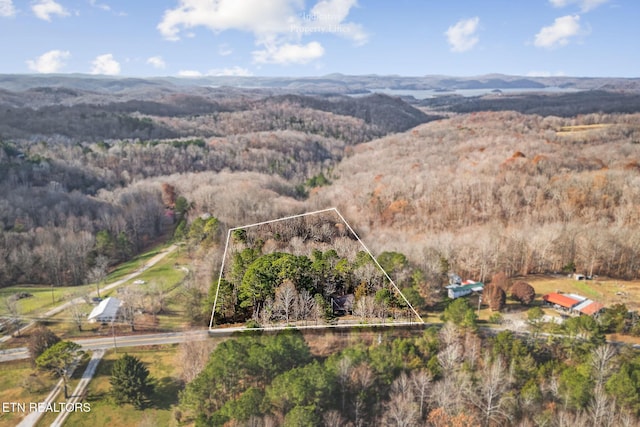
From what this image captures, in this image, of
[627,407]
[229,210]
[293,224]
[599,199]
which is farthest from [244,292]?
[599,199]

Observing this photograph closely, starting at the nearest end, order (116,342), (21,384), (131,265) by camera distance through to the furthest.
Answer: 1. (21,384)
2. (116,342)
3. (131,265)

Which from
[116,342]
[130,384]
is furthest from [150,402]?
[116,342]

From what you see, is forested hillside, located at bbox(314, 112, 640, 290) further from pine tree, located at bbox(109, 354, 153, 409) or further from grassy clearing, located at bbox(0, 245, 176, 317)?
grassy clearing, located at bbox(0, 245, 176, 317)

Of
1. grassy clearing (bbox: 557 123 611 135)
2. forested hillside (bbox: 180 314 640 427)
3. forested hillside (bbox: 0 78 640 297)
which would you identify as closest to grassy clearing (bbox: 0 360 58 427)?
forested hillside (bbox: 180 314 640 427)

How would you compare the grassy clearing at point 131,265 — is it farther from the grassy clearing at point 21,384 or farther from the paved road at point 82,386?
the grassy clearing at point 21,384

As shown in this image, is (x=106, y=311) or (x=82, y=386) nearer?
(x=82, y=386)

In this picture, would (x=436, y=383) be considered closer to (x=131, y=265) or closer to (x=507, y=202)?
(x=131, y=265)

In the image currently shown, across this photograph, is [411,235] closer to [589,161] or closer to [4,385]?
[4,385]
